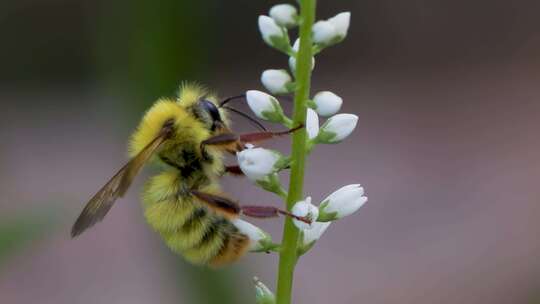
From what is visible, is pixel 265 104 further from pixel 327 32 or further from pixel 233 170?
pixel 233 170

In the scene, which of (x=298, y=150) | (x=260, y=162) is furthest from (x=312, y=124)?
(x=298, y=150)

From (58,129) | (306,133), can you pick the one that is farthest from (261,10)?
(306,133)

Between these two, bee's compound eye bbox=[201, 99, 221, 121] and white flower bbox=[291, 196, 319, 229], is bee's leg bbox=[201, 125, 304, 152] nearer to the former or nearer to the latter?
bee's compound eye bbox=[201, 99, 221, 121]

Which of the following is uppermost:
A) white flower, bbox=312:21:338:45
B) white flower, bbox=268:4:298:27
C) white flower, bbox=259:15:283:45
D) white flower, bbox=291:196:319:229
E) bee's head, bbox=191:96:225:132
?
bee's head, bbox=191:96:225:132

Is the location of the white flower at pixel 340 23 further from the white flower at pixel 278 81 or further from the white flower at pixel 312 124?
the white flower at pixel 312 124

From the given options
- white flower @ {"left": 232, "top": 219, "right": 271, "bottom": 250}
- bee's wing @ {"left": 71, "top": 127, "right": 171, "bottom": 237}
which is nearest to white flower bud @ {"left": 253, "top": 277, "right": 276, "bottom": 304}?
white flower @ {"left": 232, "top": 219, "right": 271, "bottom": 250}

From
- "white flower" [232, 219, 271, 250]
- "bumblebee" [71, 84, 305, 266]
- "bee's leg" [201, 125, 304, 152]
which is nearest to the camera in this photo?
"white flower" [232, 219, 271, 250]

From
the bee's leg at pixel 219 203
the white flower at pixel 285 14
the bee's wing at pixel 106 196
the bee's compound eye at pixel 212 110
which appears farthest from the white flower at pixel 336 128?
the bee's compound eye at pixel 212 110

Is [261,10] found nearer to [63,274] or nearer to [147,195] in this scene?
[63,274]
